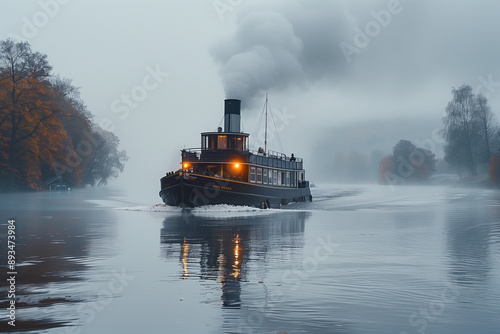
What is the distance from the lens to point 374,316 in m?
10.4

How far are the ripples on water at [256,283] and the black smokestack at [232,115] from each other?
26628 mm

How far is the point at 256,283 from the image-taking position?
13477mm

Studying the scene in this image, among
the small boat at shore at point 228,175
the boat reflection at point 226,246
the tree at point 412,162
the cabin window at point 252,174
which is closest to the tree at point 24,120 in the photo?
the small boat at shore at point 228,175

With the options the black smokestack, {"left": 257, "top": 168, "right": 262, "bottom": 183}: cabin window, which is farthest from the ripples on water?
the black smokestack

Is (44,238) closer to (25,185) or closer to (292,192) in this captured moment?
(292,192)

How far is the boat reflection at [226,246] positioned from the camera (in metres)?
14.4

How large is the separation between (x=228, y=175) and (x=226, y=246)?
28599 mm

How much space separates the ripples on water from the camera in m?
9.95

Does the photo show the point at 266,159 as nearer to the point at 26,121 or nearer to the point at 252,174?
the point at 252,174

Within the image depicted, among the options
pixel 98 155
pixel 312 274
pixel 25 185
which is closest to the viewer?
pixel 312 274

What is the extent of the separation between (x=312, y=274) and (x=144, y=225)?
18175 mm

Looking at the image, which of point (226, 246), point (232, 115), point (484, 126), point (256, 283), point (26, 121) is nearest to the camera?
point (256, 283)

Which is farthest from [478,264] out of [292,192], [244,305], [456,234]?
[292,192]

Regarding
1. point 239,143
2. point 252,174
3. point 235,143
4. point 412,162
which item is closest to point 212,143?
point 235,143
